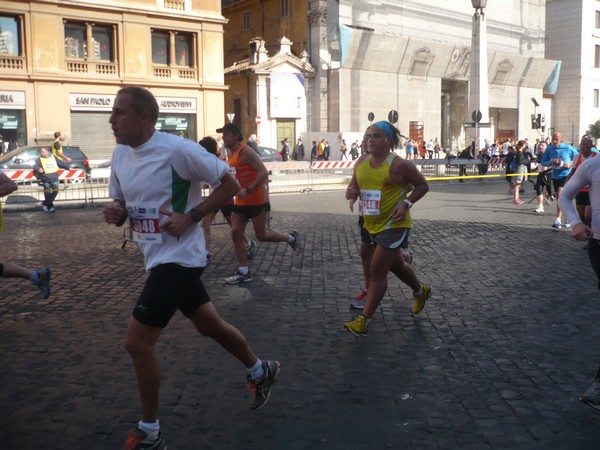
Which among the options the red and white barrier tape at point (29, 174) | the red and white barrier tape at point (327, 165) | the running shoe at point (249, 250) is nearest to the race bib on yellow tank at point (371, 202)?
the running shoe at point (249, 250)

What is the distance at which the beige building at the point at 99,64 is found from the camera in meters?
31.3

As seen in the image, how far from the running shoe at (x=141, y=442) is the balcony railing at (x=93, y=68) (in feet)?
105

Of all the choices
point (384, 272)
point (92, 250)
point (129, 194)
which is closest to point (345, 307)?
point (384, 272)

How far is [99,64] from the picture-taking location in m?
33.6

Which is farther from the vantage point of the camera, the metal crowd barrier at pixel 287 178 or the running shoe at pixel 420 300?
the metal crowd barrier at pixel 287 178

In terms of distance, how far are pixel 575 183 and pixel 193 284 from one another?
2.46 meters

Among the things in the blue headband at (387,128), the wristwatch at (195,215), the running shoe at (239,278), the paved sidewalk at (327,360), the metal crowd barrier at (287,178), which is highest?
the blue headband at (387,128)

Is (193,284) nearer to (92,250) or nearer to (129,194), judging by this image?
(129,194)

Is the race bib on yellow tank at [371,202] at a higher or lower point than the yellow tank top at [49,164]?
lower

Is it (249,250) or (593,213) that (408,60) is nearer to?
(249,250)

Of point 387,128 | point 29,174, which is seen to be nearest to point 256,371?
point 387,128

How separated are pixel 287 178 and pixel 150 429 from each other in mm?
23069

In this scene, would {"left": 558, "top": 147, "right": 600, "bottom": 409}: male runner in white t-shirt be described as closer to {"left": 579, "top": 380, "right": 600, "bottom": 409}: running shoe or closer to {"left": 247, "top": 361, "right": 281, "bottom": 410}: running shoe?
{"left": 579, "top": 380, "right": 600, "bottom": 409}: running shoe

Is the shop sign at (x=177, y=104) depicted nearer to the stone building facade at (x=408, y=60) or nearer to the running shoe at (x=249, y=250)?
the stone building facade at (x=408, y=60)
